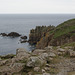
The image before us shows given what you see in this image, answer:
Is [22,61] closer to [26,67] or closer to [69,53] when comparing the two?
[26,67]

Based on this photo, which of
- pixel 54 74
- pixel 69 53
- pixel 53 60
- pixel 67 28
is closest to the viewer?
pixel 54 74

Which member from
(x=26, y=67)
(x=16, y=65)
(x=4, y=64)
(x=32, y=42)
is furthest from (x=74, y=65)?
(x=32, y=42)

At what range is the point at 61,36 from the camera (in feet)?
164

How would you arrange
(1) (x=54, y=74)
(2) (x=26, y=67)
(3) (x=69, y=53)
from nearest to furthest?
(1) (x=54, y=74), (2) (x=26, y=67), (3) (x=69, y=53)

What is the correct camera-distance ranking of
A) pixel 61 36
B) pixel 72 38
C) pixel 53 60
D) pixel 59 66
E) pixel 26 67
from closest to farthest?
1. pixel 26 67
2. pixel 59 66
3. pixel 53 60
4. pixel 72 38
5. pixel 61 36

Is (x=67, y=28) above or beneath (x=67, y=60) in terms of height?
above

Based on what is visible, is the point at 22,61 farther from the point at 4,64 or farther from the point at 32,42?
the point at 32,42

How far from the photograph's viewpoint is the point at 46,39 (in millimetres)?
55969

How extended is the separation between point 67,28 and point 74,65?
43676 mm

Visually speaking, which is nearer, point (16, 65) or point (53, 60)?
point (16, 65)

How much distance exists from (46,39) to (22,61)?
42470 mm

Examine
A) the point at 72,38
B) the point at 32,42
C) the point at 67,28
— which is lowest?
the point at 32,42

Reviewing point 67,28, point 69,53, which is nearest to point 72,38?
point 67,28

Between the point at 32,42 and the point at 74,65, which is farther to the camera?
the point at 32,42
